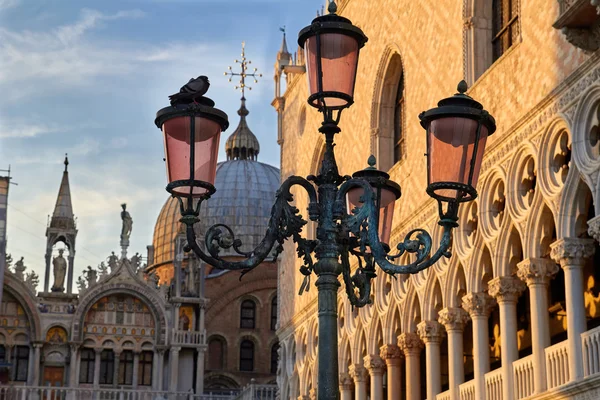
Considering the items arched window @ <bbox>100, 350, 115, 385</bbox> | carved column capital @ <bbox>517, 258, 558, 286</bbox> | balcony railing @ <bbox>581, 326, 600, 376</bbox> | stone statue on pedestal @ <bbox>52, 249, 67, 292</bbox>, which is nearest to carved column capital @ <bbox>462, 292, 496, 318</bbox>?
carved column capital @ <bbox>517, 258, 558, 286</bbox>

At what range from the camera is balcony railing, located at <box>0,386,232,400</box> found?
27703mm

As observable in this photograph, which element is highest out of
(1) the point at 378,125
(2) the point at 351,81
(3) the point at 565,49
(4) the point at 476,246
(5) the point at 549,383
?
(1) the point at 378,125

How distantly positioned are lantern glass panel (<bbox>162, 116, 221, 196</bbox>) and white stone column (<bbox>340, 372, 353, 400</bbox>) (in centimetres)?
1331

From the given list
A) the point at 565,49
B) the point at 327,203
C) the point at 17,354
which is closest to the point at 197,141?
the point at 327,203

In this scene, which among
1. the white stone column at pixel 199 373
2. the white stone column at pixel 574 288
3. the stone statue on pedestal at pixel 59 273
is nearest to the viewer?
the white stone column at pixel 574 288

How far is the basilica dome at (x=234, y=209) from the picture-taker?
133 feet

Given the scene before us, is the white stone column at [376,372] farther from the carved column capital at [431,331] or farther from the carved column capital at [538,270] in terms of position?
the carved column capital at [538,270]

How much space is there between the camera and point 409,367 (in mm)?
16625

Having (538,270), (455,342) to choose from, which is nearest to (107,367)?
(455,342)

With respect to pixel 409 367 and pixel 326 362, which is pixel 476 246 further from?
pixel 326 362

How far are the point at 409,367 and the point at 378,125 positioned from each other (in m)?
4.29

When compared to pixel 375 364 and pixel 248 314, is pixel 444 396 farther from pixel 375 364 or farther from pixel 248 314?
pixel 248 314

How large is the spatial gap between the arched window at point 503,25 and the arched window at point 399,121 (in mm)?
3766

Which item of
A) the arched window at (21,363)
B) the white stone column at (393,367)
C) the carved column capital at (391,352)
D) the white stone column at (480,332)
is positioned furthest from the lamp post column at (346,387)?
the arched window at (21,363)
